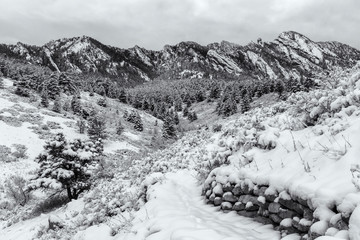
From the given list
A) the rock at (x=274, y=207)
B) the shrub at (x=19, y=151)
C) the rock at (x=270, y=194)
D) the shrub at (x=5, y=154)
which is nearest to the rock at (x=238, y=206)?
the rock at (x=270, y=194)

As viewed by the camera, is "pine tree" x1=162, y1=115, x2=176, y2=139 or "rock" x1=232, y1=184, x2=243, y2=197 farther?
"pine tree" x1=162, y1=115, x2=176, y2=139

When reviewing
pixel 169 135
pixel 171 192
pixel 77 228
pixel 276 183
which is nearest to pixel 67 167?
pixel 77 228

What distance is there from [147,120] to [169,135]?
20578 millimetres

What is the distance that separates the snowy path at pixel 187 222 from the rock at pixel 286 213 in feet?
0.90

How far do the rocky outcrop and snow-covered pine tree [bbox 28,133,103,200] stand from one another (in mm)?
11595

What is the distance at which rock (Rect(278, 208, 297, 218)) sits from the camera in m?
3.84

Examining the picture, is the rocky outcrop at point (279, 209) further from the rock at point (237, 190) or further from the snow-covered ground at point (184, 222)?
the snow-covered ground at point (184, 222)

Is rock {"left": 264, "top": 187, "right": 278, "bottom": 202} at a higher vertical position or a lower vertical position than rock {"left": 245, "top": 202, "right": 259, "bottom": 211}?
higher

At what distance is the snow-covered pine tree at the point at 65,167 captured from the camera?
50.1ft

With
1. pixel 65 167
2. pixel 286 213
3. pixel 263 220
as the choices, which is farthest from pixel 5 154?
pixel 286 213

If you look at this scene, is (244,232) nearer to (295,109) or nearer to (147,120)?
(295,109)

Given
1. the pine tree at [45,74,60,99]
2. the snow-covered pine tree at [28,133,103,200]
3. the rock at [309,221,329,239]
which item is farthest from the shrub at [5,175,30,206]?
the pine tree at [45,74,60,99]

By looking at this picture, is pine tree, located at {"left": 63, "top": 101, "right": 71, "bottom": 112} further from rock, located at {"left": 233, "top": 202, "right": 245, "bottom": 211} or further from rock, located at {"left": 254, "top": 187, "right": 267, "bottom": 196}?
rock, located at {"left": 254, "top": 187, "right": 267, "bottom": 196}

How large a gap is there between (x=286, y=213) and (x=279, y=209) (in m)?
0.16
